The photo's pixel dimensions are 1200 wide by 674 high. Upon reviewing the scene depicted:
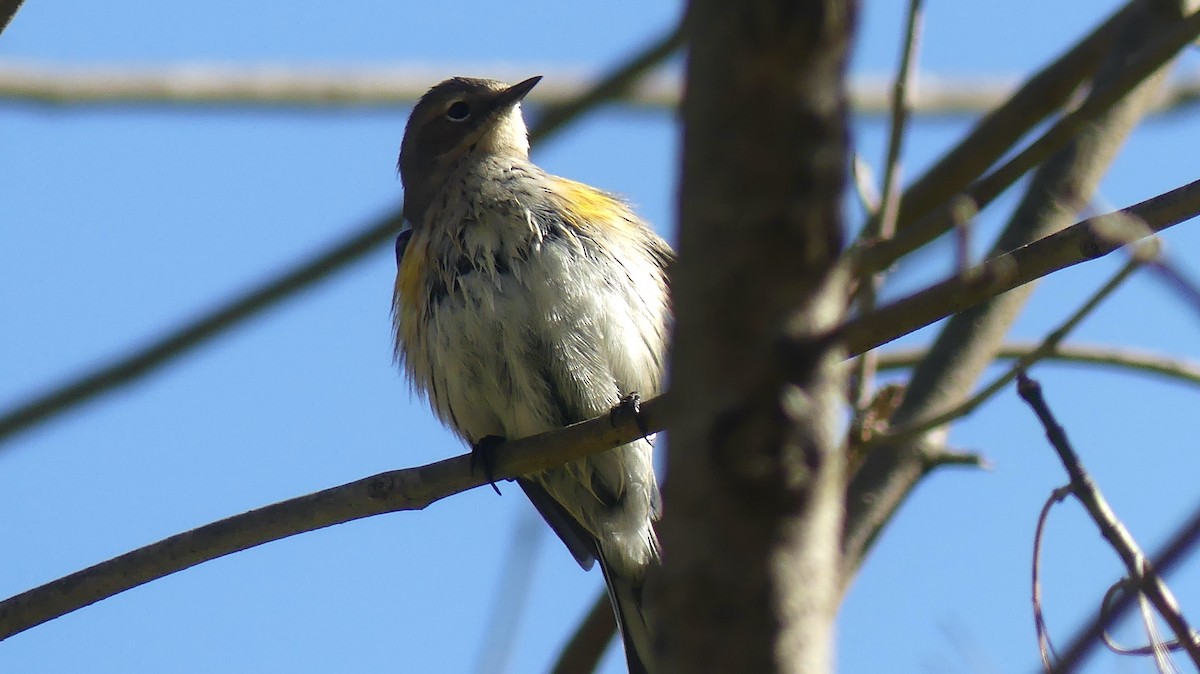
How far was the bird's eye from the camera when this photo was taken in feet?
31.6

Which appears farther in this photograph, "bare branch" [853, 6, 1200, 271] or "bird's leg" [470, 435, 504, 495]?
"bird's leg" [470, 435, 504, 495]

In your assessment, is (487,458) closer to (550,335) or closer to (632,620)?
(550,335)

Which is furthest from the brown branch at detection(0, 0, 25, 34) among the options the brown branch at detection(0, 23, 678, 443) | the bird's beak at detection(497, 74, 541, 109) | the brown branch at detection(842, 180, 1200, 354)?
the bird's beak at detection(497, 74, 541, 109)

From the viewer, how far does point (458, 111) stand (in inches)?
383

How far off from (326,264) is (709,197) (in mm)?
4450

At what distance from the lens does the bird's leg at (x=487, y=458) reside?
5906 millimetres

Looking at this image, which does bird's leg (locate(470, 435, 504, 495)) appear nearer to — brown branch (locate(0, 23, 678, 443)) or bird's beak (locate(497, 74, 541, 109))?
brown branch (locate(0, 23, 678, 443))

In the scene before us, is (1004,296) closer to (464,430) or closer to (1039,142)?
(1039,142)

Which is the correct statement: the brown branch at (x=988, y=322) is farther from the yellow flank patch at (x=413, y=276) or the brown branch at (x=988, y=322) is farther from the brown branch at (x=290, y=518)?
the yellow flank patch at (x=413, y=276)

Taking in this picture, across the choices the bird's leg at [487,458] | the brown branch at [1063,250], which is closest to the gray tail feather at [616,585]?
the bird's leg at [487,458]

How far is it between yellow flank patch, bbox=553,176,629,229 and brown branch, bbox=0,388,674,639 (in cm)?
238

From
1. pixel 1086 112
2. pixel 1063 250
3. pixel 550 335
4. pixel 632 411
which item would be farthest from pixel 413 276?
pixel 1063 250

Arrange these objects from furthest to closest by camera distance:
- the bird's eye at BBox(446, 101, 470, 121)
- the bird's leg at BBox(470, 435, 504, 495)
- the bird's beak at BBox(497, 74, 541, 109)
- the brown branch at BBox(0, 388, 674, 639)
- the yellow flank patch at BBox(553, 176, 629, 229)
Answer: the bird's eye at BBox(446, 101, 470, 121), the bird's beak at BBox(497, 74, 541, 109), the yellow flank patch at BBox(553, 176, 629, 229), the bird's leg at BBox(470, 435, 504, 495), the brown branch at BBox(0, 388, 674, 639)

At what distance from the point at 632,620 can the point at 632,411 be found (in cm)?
165
